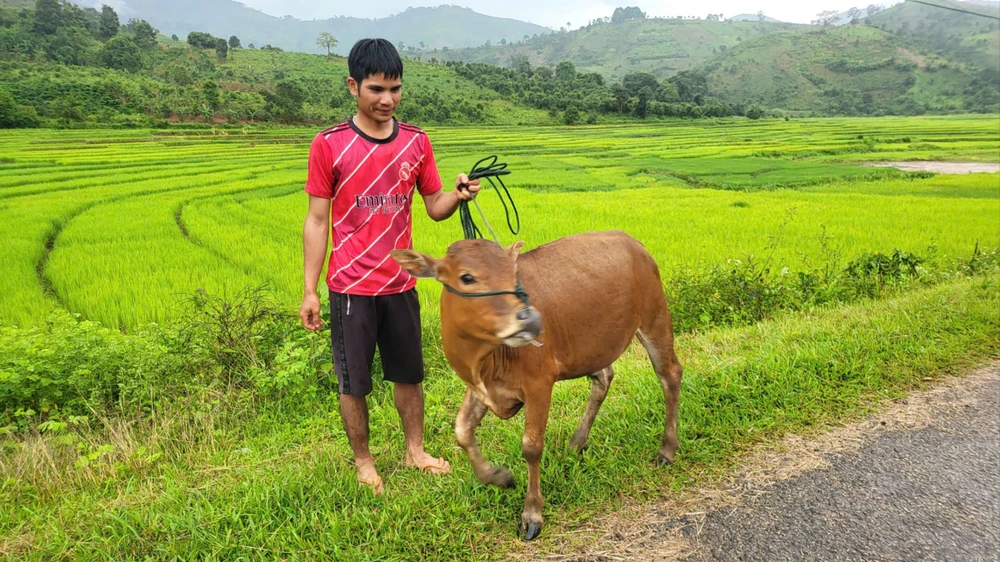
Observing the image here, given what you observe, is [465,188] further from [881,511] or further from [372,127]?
[881,511]

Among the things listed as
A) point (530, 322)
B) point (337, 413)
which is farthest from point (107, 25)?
point (530, 322)

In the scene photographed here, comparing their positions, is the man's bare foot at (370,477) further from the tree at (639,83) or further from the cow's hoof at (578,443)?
the tree at (639,83)

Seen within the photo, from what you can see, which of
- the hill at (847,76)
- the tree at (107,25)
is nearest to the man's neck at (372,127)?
the tree at (107,25)

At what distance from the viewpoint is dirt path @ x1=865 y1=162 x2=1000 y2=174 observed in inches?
793

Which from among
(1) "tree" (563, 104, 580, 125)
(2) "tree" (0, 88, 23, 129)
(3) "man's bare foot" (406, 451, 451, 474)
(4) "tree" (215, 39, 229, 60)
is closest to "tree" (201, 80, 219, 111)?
(2) "tree" (0, 88, 23, 129)

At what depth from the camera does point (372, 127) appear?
9.16 ft

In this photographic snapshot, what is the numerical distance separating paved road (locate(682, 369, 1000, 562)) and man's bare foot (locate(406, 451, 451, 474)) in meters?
1.26

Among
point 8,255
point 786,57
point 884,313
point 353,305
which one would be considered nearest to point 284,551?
point 353,305

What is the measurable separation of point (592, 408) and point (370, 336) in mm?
1286

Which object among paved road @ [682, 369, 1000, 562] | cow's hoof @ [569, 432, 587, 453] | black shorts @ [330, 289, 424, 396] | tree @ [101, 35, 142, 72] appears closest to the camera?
paved road @ [682, 369, 1000, 562]

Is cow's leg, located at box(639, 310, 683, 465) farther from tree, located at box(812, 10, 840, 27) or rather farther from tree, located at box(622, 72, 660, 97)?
tree, located at box(812, 10, 840, 27)

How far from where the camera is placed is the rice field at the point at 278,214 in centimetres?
699

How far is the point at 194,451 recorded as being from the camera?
3.58 meters

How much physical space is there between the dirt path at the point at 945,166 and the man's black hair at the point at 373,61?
2279cm
